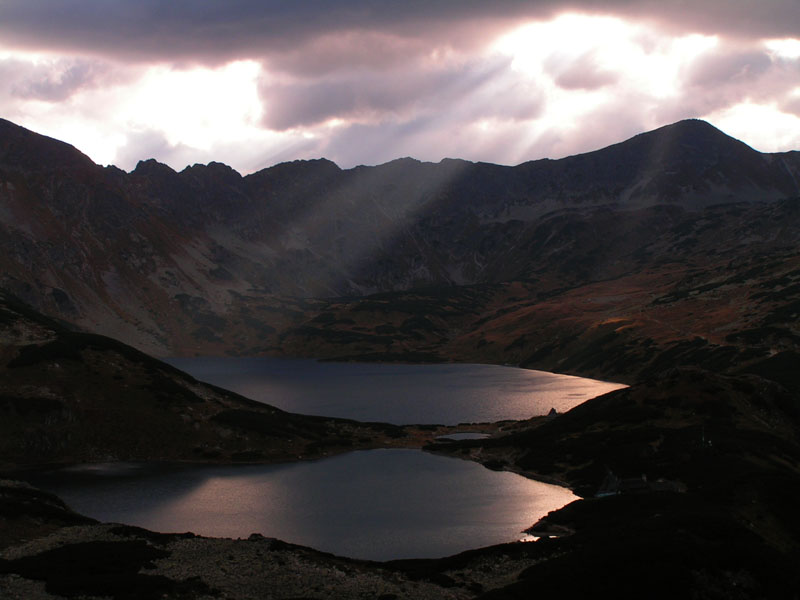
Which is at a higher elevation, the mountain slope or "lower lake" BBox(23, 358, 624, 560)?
the mountain slope

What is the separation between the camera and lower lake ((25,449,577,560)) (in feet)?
264

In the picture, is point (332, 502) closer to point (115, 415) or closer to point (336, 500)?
point (336, 500)

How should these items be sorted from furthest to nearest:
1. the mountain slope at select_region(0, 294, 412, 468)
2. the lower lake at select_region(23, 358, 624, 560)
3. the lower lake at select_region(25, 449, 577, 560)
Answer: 1. the mountain slope at select_region(0, 294, 412, 468)
2. the lower lake at select_region(23, 358, 624, 560)
3. the lower lake at select_region(25, 449, 577, 560)

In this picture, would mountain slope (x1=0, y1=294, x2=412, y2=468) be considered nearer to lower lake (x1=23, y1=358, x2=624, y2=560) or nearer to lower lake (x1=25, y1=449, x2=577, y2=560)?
lower lake (x1=23, y1=358, x2=624, y2=560)

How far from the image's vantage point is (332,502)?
313 feet

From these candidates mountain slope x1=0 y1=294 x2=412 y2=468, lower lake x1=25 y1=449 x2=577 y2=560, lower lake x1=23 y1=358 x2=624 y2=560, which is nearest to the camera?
lower lake x1=25 y1=449 x2=577 y2=560

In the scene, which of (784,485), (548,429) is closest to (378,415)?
(548,429)

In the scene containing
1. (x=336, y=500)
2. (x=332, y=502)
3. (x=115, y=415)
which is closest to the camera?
(x=332, y=502)

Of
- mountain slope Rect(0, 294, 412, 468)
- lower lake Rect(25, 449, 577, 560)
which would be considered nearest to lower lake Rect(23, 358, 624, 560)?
lower lake Rect(25, 449, 577, 560)

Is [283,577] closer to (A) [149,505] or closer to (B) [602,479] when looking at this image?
(A) [149,505]

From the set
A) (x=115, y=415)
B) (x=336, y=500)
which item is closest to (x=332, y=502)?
(x=336, y=500)

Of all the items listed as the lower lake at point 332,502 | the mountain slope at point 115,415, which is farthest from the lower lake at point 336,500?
the mountain slope at point 115,415

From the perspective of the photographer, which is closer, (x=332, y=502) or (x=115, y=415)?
(x=332, y=502)

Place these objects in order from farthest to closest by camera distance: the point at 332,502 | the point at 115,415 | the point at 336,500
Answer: the point at 115,415 → the point at 336,500 → the point at 332,502
